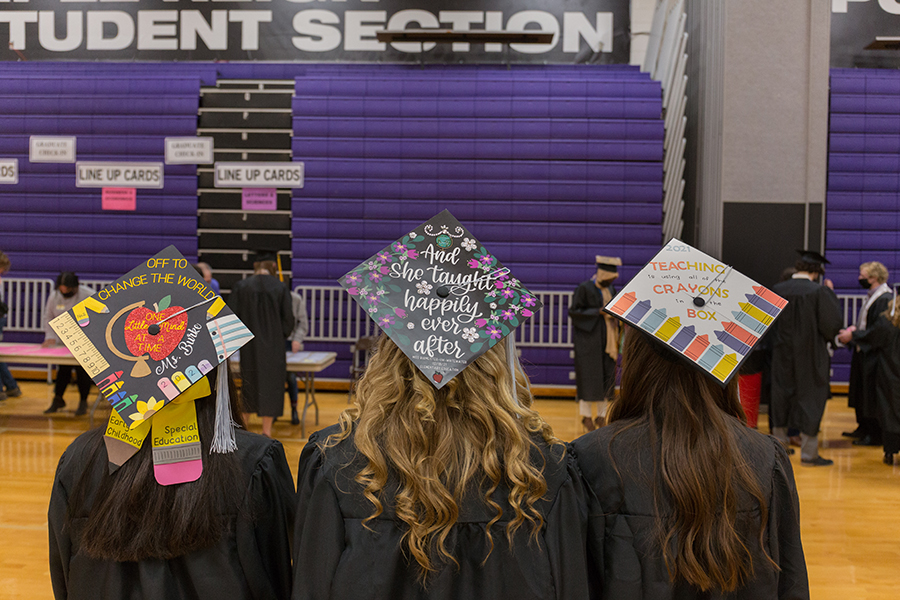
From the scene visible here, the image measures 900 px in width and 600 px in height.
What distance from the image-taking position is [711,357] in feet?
4.83

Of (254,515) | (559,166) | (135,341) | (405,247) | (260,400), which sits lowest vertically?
(260,400)

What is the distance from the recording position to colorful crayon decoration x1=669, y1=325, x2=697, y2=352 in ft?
4.85

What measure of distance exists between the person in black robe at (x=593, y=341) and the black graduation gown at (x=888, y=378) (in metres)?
2.07

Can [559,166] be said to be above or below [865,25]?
below

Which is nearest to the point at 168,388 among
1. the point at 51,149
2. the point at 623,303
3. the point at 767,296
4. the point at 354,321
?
the point at 623,303

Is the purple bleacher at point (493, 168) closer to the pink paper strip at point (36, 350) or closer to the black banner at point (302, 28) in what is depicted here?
the black banner at point (302, 28)

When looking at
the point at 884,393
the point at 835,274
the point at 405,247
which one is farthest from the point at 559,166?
the point at 405,247

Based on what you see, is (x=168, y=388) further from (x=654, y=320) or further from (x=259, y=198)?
(x=259, y=198)

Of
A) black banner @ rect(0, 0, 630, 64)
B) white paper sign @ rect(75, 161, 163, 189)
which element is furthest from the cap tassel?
black banner @ rect(0, 0, 630, 64)

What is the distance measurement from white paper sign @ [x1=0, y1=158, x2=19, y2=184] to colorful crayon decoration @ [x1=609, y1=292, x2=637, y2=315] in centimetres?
884

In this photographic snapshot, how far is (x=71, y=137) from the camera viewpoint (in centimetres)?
809

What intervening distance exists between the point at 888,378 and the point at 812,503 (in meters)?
1.60

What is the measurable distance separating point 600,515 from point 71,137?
8600 millimetres

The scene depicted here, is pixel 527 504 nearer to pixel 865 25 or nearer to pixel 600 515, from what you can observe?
pixel 600 515
